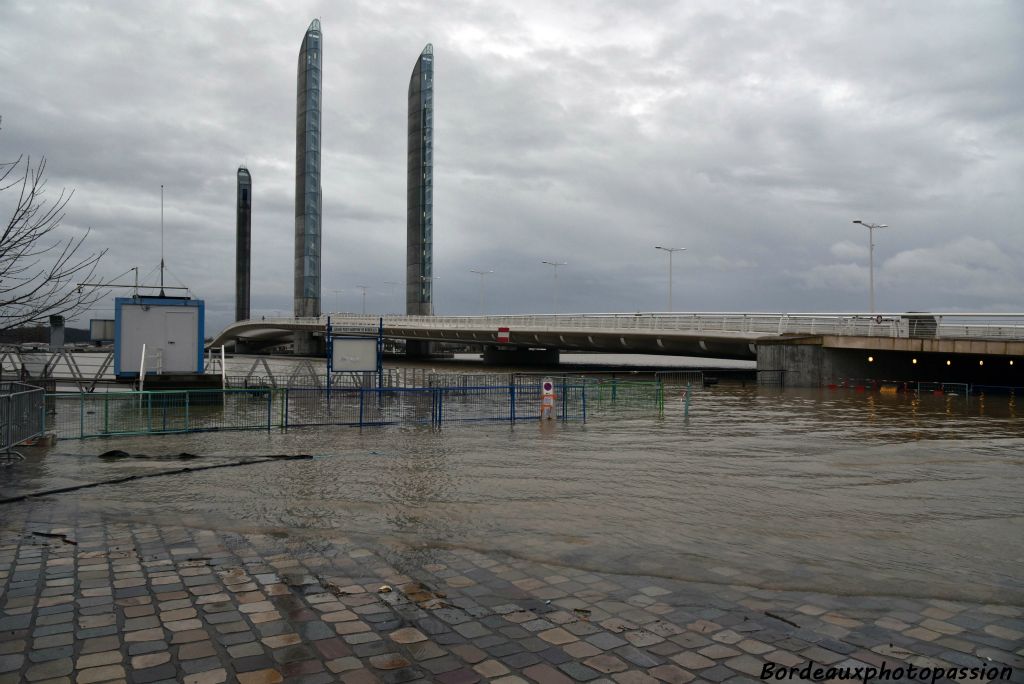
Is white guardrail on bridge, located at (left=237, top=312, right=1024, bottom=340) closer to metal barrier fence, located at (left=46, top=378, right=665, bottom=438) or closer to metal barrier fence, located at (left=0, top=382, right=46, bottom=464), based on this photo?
metal barrier fence, located at (left=46, top=378, right=665, bottom=438)

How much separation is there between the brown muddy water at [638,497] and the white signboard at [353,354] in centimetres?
739

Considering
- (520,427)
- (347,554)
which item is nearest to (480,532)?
(347,554)

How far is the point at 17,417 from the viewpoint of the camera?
1378 centimetres

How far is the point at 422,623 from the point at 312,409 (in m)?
17.3

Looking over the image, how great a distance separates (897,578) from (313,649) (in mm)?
5419

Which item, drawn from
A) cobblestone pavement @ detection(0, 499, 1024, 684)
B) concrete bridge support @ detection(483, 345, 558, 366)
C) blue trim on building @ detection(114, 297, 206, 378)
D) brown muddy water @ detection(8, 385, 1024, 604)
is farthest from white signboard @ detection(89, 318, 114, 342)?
concrete bridge support @ detection(483, 345, 558, 366)

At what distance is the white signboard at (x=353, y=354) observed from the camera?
1056 inches

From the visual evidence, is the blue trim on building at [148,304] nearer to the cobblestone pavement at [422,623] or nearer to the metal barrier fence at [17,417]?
the metal barrier fence at [17,417]

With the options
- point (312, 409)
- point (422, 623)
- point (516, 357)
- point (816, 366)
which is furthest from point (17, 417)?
point (516, 357)

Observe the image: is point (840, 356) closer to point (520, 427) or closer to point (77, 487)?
point (520, 427)

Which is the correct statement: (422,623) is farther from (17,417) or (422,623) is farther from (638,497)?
(17,417)

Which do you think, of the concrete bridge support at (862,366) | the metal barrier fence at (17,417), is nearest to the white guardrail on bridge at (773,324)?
the concrete bridge support at (862,366)

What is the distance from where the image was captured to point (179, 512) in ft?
31.5

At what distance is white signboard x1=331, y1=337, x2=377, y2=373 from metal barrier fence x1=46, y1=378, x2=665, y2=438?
193 centimetres
